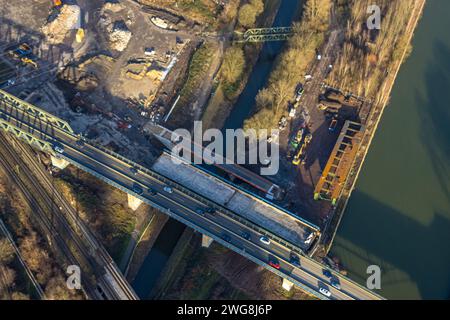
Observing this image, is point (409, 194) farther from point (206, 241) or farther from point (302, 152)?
point (206, 241)

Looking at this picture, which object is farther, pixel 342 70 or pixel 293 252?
pixel 342 70

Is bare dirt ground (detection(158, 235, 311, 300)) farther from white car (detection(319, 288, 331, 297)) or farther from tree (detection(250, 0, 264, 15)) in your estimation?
tree (detection(250, 0, 264, 15))

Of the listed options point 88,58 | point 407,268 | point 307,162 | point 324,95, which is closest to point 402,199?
point 407,268

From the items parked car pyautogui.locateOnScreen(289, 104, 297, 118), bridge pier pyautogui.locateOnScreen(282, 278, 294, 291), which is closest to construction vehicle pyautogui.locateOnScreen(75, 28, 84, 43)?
parked car pyautogui.locateOnScreen(289, 104, 297, 118)

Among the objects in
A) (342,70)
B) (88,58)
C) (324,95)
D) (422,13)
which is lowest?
(88,58)

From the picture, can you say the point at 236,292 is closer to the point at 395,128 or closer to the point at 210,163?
the point at 210,163

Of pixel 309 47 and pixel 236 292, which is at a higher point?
pixel 309 47
